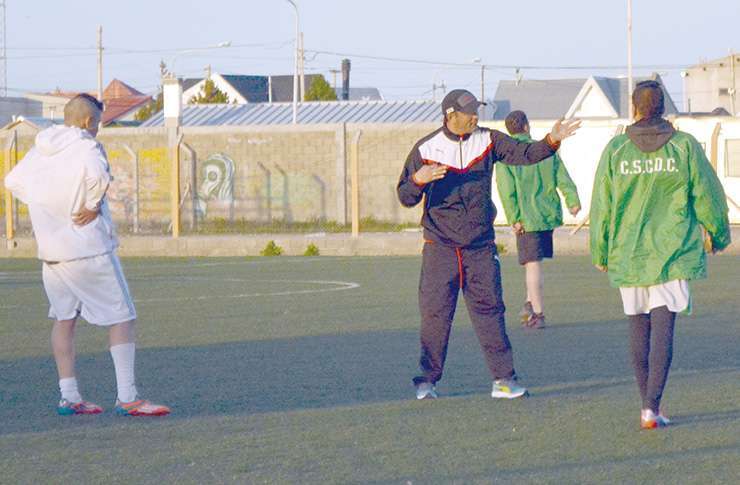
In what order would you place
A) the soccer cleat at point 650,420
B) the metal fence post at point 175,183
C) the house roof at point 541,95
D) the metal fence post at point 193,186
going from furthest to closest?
the house roof at point 541,95
the metal fence post at point 193,186
the metal fence post at point 175,183
the soccer cleat at point 650,420

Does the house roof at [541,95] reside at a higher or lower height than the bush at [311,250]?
higher

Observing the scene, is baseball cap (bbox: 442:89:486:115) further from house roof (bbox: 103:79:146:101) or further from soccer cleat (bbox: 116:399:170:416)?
house roof (bbox: 103:79:146:101)

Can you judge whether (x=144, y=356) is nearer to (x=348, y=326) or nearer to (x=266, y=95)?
Result: (x=348, y=326)

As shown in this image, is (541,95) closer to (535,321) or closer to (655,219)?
(535,321)

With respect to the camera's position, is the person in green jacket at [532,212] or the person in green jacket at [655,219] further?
the person in green jacket at [532,212]

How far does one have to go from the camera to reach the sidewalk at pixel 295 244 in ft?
82.8

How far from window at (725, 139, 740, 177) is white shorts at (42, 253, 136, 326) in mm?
25042

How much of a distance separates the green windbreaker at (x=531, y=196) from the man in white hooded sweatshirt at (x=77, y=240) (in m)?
5.01

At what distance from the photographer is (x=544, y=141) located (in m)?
8.33

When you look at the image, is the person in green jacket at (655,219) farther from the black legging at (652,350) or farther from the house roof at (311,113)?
the house roof at (311,113)

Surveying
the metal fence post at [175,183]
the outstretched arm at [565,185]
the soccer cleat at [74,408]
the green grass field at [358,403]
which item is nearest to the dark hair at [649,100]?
the green grass field at [358,403]

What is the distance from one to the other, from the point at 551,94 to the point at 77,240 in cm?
7644

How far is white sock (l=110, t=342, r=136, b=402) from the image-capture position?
8.12m

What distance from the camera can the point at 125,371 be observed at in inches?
322
